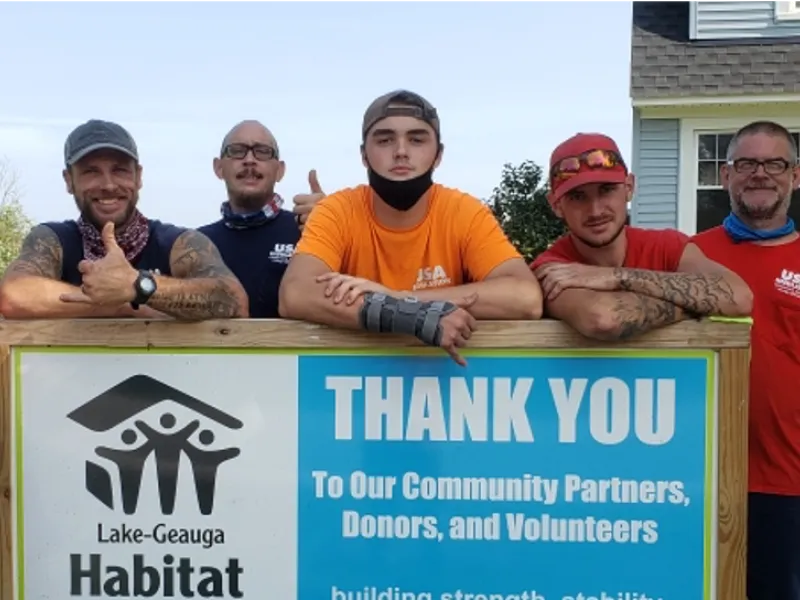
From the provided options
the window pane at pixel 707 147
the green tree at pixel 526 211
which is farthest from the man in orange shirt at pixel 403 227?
the green tree at pixel 526 211

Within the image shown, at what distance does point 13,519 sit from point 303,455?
93 cm

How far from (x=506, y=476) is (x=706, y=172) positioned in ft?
32.6

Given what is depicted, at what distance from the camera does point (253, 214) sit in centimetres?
437

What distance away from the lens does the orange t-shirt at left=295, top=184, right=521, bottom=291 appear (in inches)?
117

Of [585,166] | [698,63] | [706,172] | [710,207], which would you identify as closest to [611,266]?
[585,166]

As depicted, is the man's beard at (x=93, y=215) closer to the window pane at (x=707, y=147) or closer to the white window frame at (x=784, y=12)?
the window pane at (x=707, y=147)

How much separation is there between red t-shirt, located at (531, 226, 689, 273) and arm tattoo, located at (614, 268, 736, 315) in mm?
309

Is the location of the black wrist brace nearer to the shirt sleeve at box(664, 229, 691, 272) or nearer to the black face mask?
the black face mask

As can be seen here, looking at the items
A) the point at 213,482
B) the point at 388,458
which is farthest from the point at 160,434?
the point at 388,458

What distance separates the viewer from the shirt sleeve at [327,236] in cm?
293

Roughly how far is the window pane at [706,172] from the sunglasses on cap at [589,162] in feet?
30.4

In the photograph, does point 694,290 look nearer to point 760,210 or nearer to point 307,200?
point 760,210

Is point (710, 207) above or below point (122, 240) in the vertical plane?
above

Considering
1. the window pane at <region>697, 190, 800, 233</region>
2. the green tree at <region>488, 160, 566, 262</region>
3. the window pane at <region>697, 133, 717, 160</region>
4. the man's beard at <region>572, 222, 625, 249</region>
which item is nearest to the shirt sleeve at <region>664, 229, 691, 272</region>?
the man's beard at <region>572, 222, 625, 249</region>
